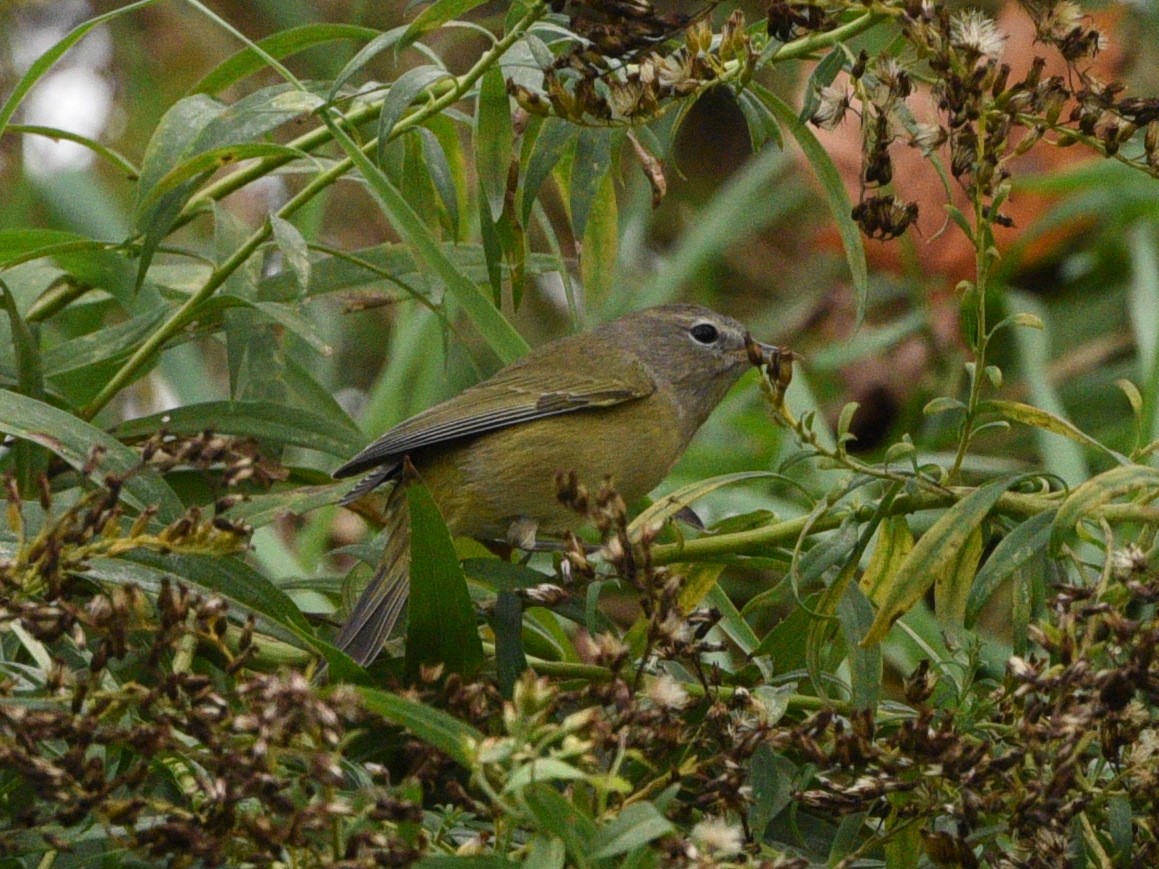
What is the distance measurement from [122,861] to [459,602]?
469mm

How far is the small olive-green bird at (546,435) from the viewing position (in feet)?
9.20

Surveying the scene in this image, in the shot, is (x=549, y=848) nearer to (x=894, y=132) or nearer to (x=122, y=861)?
(x=122, y=861)

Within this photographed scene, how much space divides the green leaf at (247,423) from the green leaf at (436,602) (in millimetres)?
497

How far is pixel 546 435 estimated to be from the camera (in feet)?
9.81

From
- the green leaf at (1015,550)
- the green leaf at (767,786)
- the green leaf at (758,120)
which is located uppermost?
the green leaf at (758,120)

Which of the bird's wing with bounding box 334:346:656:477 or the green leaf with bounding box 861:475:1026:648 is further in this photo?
the bird's wing with bounding box 334:346:656:477

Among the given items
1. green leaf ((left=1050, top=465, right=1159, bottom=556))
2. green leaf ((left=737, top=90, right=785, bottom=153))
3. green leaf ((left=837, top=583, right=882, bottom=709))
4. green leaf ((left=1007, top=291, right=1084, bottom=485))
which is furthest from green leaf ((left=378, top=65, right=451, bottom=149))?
green leaf ((left=1007, top=291, right=1084, bottom=485))

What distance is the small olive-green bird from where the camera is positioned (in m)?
2.80

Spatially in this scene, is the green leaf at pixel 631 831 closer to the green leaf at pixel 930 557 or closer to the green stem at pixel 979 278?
the green leaf at pixel 930 557

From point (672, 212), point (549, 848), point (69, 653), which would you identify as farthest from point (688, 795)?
point (672, 212)

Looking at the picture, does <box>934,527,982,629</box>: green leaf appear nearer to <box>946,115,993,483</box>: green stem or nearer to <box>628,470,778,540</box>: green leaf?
<box>946,115,993,483</box>: green stem

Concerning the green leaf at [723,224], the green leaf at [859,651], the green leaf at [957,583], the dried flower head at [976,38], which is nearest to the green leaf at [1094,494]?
the green leaf at [957,583]

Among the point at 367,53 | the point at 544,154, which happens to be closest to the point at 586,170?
the point at 544,154

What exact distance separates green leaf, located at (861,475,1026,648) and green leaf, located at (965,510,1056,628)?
0.04 meters
